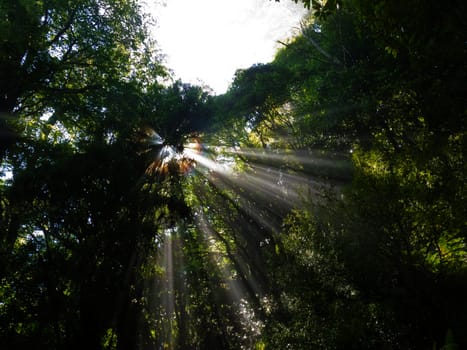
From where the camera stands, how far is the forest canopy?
6430mm

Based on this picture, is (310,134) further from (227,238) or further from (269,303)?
A: (227,238)

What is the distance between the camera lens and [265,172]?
1936 centimetres

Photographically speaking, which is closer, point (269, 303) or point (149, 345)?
point (269, 303)

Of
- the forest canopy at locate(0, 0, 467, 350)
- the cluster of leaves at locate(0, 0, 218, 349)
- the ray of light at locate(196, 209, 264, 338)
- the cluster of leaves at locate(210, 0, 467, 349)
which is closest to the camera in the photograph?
the cluster of leaves at locate(210, 0, 467, 349)

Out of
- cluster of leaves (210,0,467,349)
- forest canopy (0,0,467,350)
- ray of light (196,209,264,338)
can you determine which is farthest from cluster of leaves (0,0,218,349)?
ray of light (196,209,264,338)

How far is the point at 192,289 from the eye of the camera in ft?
59.1

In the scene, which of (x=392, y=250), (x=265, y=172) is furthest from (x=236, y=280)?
(x=392, y=250)

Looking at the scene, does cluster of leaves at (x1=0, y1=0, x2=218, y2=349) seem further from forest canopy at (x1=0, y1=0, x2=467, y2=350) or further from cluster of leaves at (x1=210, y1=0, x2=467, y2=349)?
cluster of leaves at (x1=210, y1=0, x2=467, y2=349)

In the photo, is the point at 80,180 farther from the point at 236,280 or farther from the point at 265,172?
the point at 236,280

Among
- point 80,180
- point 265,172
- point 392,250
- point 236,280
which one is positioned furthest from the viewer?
point 236,280

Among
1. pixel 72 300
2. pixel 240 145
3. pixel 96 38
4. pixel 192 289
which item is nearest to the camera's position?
pixel 72 300

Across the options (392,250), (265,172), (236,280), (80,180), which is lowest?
(392,250)

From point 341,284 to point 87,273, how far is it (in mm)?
7116

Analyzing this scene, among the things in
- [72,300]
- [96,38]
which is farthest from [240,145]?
[72,300]
